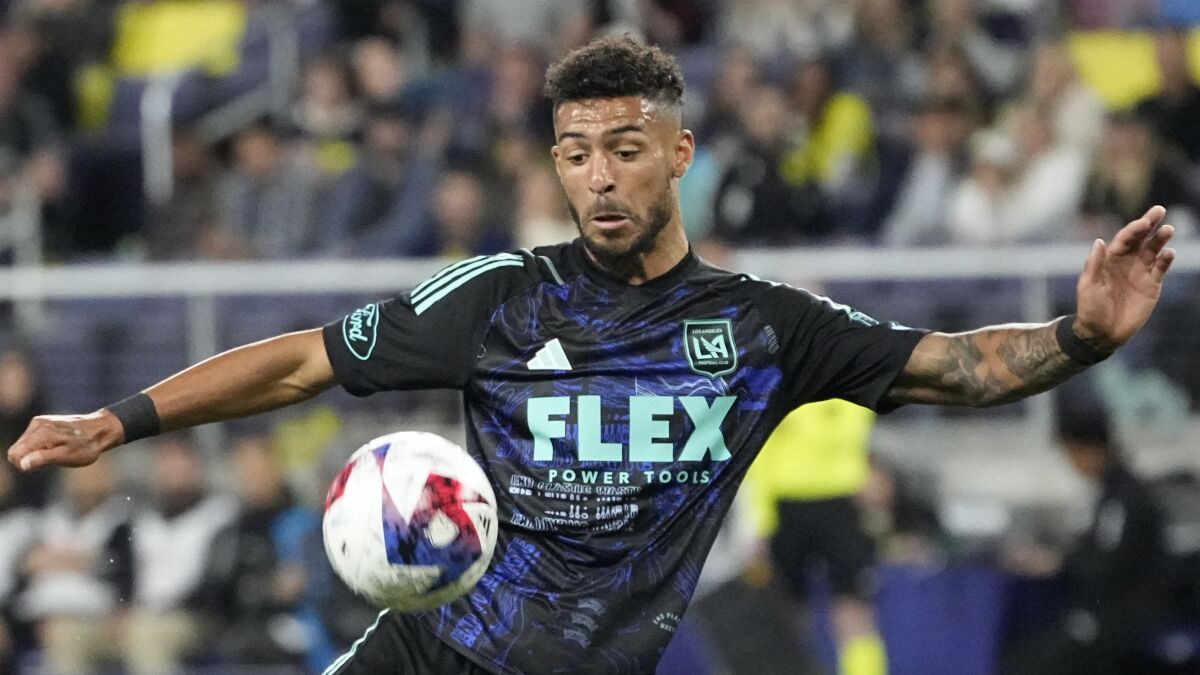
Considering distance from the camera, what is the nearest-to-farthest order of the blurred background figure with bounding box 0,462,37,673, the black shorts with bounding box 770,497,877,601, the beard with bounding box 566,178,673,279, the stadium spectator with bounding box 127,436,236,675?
the beard with bounding box 566,178,673,279 → the black shorts with bounding box 770,497,877,601 → the stadium spectator with bounding box 127,436,236,675 → the blurred background figure with bounding box 0,462,37,673

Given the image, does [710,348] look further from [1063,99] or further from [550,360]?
[1063,99]

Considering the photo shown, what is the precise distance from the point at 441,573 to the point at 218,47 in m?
9.49

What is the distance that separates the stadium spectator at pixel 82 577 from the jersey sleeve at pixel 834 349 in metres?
5.49

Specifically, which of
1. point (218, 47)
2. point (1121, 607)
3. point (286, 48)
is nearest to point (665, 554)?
point (1121, 607)

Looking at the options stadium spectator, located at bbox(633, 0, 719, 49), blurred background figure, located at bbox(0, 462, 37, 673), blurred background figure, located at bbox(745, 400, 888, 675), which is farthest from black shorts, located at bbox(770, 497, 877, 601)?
blurred background figure, located at bbox(0, 462, 37, 673)

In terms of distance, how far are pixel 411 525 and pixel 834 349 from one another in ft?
4.02

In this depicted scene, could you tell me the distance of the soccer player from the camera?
477cm

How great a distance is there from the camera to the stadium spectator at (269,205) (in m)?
10.6

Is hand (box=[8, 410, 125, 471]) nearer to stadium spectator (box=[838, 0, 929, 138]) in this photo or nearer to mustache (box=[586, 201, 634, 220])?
mustache (box=[586, 201, 634, 220])

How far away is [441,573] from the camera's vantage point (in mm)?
4438

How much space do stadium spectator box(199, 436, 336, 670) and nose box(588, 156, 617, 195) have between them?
16.4 ft

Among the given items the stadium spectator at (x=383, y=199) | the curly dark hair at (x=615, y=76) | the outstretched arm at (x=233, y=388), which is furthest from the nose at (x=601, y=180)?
the stadium spectator at (x=383, y=199)

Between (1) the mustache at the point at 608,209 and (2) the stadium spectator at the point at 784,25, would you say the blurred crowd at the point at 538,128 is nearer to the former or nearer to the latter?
(2) the stadium spectator at the point at 784,25

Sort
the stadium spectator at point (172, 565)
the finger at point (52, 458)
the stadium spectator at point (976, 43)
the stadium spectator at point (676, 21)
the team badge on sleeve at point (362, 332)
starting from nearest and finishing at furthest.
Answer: the finger at point (52, 458) → the team badge on sleeve at point (362, 332) → the stadium spectator at point (172, 565) → the stadium spectator at point (976, 43) → the stadium spectator at point (676, 21)
